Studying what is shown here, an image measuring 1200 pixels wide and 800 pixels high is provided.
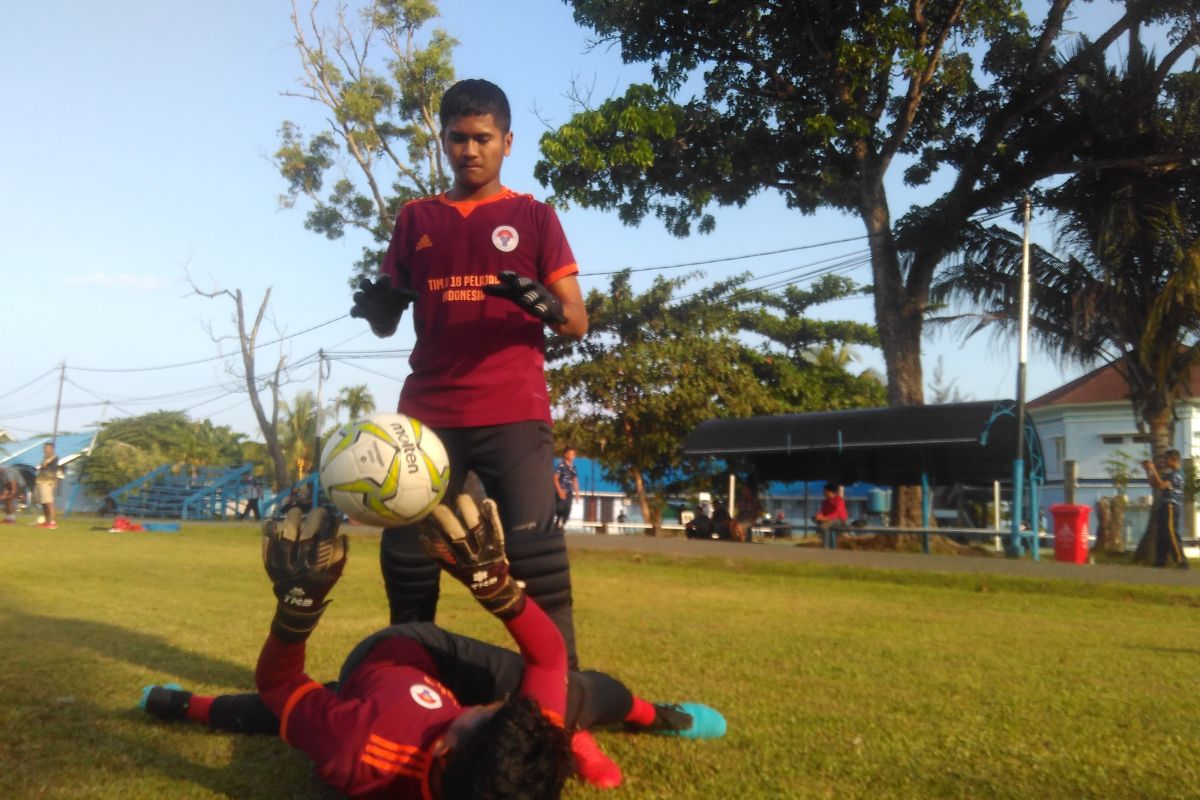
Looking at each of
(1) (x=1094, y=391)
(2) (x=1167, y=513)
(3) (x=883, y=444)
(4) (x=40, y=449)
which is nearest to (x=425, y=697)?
(2) (x=1167, y=513)

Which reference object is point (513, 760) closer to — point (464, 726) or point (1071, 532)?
point (464, 726)

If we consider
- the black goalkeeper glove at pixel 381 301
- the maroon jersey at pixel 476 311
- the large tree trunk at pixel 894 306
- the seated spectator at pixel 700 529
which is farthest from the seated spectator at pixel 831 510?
the black goalkeeper glove at pixel 381 301

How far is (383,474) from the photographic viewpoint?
8.64 ft

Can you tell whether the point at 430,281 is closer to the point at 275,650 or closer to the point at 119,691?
the point at 275,650

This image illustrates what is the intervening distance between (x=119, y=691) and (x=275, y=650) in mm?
1282

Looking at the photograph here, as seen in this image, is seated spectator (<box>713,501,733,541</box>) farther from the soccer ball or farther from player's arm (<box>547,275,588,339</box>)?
the soccer ball

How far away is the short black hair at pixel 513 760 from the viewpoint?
2139mm

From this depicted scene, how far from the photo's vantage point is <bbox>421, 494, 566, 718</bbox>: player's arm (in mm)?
2496

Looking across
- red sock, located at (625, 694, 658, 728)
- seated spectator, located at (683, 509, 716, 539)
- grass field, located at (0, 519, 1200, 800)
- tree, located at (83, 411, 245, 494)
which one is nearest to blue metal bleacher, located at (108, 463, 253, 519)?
tree, located at (83, 411, 245, 494)

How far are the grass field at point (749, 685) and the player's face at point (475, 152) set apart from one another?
1.79m

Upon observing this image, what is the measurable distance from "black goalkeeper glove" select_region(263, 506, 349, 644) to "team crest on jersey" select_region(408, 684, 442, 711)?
32 cm

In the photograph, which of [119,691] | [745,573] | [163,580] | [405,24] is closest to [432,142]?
[405,24]

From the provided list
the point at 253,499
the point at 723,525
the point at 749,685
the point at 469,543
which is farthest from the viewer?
the point at 253,499

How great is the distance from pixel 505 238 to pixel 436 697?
143 cm
